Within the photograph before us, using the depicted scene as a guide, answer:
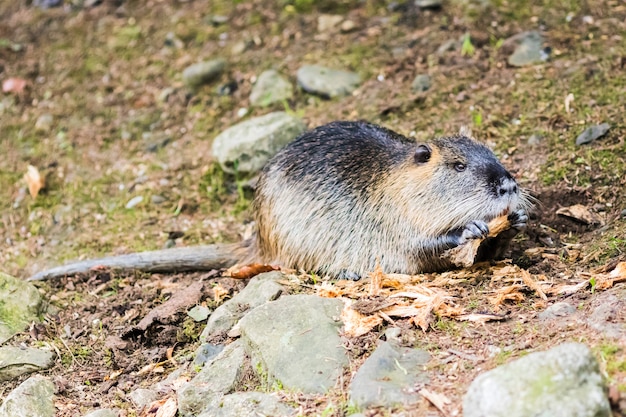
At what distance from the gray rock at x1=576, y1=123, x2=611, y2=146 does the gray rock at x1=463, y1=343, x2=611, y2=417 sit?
10.5ft

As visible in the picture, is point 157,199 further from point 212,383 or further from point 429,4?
point 429,4

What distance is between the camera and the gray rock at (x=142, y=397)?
4055 millimetres

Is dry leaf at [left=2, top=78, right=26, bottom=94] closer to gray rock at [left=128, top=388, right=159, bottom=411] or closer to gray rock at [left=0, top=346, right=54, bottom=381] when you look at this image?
gray rock at [left=0, top=346, right=54, bottom=381]

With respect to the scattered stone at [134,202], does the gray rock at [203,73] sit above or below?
above

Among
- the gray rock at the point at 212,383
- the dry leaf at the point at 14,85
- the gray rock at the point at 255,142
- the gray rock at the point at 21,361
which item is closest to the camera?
the gray rock at the point at 212,383

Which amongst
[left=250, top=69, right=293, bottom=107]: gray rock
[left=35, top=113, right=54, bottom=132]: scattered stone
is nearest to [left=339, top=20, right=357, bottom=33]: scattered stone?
[left=250, top=69, right=293, bottom=107]: gray rock

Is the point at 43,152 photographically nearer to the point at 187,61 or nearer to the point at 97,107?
the point at 97,107

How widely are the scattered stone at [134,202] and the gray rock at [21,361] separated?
2.13 meters

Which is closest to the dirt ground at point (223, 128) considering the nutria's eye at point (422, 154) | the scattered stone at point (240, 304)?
the scattered stone at point (240, 304)

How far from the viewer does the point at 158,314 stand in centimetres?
481

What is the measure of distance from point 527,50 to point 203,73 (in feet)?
10.0

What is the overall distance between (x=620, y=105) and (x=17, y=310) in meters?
4.57

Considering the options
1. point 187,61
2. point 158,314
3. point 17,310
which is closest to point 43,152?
point 187,61

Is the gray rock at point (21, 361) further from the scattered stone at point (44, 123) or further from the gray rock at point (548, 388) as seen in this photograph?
the scattered stone at point (44, 123)
